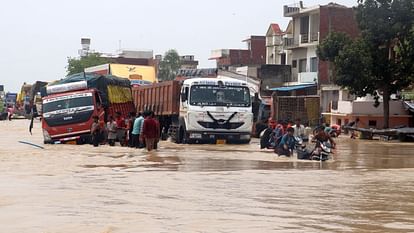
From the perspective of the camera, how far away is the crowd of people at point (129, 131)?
79.6 feet

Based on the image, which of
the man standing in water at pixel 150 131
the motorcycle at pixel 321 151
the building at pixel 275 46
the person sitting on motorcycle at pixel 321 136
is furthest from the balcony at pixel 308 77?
the person sitting on motorcycle at pixel 321 136

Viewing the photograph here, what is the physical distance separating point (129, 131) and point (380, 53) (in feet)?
52.0

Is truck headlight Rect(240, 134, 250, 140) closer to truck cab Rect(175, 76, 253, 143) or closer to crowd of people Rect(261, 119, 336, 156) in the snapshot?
truck cab Rect(175, 76, 253, 143)

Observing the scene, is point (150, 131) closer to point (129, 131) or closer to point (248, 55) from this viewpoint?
point (129, 131)

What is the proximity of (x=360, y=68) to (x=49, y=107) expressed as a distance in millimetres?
16001

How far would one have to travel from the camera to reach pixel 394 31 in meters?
37.0

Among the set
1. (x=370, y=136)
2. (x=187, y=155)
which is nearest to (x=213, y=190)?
(x=187, y=155)

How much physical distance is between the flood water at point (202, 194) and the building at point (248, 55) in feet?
184

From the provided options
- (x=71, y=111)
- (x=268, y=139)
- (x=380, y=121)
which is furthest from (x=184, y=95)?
(x=380, y=121)

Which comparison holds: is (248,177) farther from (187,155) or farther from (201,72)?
(201,72)

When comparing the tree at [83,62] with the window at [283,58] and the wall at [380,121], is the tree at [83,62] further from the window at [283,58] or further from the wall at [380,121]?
the wall at [380,121]

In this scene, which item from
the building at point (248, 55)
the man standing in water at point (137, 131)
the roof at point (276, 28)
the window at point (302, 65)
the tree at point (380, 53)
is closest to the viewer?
the man standing in water at point (137, 131)

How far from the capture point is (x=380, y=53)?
123 feet

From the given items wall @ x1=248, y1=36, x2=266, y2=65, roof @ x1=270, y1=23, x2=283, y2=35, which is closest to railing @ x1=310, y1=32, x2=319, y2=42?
roof @ x1=270, y1=23, x2=283, y2=35
